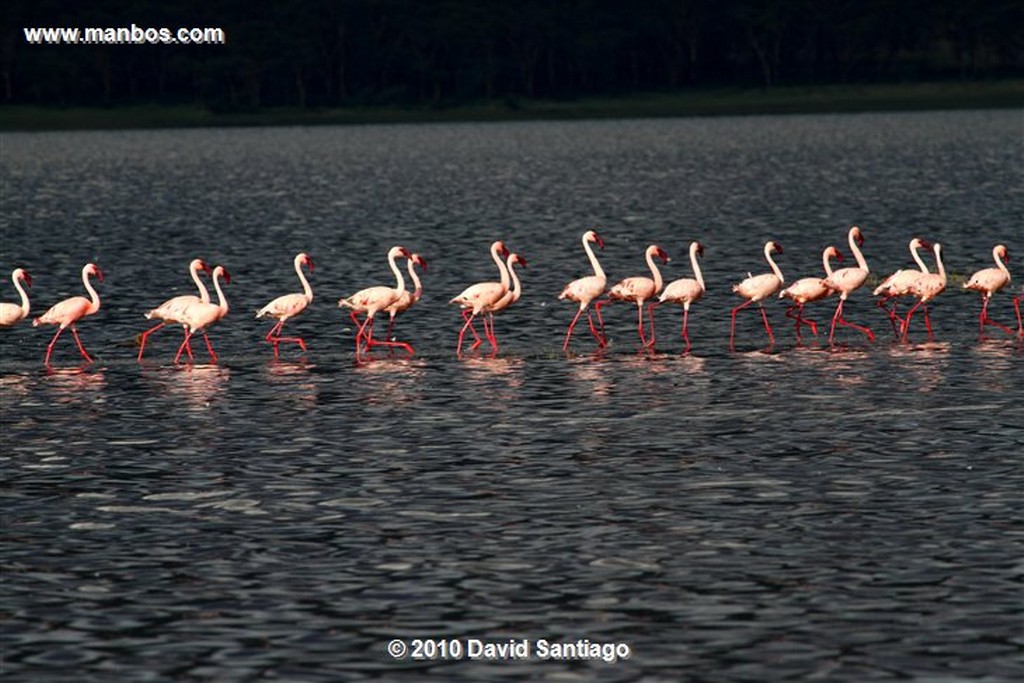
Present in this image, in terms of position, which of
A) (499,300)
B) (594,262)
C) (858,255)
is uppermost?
(594,262)

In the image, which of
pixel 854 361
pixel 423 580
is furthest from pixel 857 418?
pixel 423 580

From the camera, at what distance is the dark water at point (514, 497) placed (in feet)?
48.6

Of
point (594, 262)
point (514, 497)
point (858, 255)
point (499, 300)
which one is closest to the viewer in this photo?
point (514, 497)

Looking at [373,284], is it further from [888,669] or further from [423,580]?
[888,669]

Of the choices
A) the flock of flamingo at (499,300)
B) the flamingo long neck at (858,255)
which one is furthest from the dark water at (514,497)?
the flamingo long neck at (858,255)

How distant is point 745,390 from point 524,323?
8747mm

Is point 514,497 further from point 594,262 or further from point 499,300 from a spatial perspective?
point 594,262

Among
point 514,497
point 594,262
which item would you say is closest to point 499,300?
point 594,262

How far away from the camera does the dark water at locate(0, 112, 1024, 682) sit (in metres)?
14.8

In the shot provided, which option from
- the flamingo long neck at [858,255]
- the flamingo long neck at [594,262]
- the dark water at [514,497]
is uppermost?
the flamingo long neck at [594,262]

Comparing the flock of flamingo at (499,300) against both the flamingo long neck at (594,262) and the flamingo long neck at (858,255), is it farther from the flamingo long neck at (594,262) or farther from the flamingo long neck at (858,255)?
the flamingo long neck at (858,255)

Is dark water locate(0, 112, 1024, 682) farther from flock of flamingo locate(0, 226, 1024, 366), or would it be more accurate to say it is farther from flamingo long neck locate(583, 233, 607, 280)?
flamingo long neck locate(583, 233, 607, 280)

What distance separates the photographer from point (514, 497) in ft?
64.8

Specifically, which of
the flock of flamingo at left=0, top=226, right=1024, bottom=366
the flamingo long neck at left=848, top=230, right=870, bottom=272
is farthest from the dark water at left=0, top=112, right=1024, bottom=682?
the flamingo long neck at left=848, top=230, right=870, bottom=272
